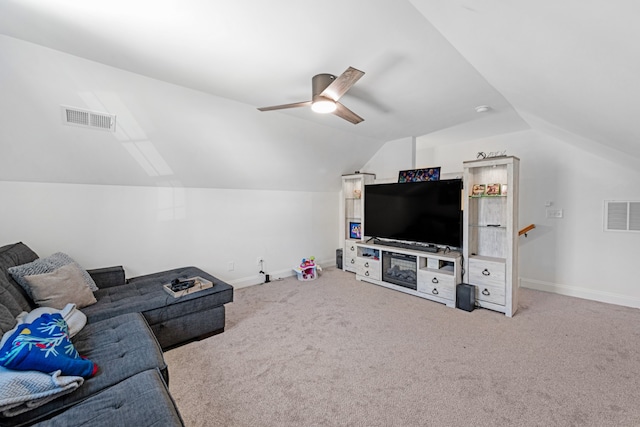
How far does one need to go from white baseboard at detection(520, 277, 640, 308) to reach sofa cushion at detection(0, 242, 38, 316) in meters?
5.51

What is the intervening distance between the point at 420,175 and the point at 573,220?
2050 millimetres

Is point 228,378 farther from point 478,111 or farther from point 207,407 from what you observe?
point 478,111

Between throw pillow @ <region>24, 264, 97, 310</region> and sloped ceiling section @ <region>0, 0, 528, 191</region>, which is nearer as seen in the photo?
sloped ceiling section @ <region>0, 0, 528, 191</region>

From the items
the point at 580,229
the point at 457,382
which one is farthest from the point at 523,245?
the point at 457,382

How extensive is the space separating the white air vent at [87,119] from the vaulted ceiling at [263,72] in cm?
6

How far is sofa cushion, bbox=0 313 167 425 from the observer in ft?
4.09

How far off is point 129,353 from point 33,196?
7.37 ft

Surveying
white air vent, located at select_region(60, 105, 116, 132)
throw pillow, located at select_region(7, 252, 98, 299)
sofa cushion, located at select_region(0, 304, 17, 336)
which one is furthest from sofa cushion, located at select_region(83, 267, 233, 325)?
white air vent, located at select_region(60, 105, 116, 132)

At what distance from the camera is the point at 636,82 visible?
1317mm

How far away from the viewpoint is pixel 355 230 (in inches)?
200

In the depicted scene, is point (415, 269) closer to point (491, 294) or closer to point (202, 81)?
point (491, 294)

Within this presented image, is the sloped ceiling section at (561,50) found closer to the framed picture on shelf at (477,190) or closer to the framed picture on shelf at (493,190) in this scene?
the framed picture on shelf at (493,190)

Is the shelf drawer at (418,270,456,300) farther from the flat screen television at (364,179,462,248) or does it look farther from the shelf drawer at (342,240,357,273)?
the shelf drawer at (342,240,357,273)

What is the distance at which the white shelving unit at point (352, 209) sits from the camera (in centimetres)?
477
